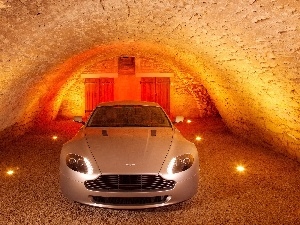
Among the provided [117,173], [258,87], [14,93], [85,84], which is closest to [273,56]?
[258,87]

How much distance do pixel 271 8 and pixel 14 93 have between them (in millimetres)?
5429

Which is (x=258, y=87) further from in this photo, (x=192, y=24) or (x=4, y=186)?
(x=4, y=186)

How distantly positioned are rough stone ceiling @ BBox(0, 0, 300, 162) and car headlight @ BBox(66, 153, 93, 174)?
1.87m

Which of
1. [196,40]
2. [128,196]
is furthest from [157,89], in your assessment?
[128,196]

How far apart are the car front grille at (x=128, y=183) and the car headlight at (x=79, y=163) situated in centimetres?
17

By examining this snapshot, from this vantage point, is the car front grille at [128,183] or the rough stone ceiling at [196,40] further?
the rough stone ceiling at [196,40]

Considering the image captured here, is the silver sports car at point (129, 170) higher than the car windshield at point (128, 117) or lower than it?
lower

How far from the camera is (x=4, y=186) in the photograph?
5.30m

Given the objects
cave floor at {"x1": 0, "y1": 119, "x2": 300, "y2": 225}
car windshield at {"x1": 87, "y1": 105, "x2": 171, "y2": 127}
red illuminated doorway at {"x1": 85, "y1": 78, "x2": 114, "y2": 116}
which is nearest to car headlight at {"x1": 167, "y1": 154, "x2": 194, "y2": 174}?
cave floor at {"x1": 0, "y1": 119, "x2": 300, "y2": 225}

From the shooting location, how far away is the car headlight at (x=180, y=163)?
419 centimetres

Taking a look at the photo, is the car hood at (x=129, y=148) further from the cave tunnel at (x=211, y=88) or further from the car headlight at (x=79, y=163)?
the cave tunnel at (x=211, y=88)

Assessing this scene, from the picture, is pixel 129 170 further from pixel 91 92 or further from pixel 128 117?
pixel 91 92

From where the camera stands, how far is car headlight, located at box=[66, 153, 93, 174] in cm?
414

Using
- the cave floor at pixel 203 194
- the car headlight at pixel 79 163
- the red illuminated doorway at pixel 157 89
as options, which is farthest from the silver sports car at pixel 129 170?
the red illuminated doorway at pixel 157 89
